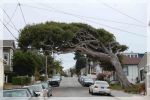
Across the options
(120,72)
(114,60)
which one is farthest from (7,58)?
(120,72)

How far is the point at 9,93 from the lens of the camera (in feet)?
68.3

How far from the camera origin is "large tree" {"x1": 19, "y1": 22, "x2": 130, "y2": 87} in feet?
177

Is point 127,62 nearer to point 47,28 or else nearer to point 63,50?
point 63,50

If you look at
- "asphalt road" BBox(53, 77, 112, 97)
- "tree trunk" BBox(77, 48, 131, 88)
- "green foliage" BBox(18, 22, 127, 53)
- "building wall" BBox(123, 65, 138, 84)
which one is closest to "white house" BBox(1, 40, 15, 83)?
"asphalt road" BBox(53, 77, 112, 97)

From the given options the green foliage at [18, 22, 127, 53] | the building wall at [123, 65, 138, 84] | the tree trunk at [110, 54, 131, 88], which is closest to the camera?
the green foliage at [18, 22, 127, 53]

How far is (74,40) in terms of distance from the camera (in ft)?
188

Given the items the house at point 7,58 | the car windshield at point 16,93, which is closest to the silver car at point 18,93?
the car windshield at point 16,93

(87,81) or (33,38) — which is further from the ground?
(33,38)

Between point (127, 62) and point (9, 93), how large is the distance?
5494cm

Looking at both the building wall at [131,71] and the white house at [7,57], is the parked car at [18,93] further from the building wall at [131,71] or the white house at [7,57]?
the building wall at [131,71]

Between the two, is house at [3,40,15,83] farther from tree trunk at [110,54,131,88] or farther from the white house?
tree trunk at [110,54,131,88]

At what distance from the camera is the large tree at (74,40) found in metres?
53.8

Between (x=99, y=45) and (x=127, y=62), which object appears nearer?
(x=99, y=45)

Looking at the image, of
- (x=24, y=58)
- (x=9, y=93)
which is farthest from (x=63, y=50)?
(x=9, y=93)
